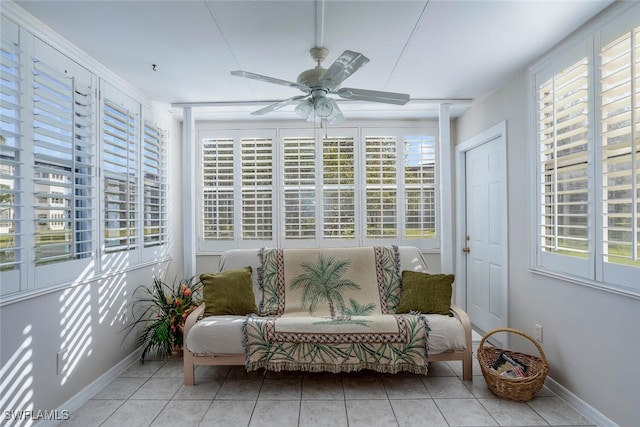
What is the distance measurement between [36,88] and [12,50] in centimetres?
21

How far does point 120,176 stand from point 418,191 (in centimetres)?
309

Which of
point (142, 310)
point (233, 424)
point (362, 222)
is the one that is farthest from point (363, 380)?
point (142, 310)

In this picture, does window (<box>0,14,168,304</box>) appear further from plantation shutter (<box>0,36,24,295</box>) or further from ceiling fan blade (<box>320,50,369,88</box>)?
ceiling fan blade (<box>320,50,369,88</box>)

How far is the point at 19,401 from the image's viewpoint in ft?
6.02

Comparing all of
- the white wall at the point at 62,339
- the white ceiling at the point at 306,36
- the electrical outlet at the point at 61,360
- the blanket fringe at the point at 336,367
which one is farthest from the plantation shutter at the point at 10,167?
the blanket fringe at the point at 336,367

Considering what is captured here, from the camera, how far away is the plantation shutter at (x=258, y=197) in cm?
393

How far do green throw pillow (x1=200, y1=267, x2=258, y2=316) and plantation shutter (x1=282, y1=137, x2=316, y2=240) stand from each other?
3.69 feet

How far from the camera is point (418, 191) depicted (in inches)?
155

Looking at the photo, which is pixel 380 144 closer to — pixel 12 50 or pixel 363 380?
pixel 363 380

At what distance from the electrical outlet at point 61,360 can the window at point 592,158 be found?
3.41 metres

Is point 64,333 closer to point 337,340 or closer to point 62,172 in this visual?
point 62,172

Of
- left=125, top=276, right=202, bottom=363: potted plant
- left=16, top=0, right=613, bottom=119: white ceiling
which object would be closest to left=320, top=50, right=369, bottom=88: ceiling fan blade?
left=16, top=0, right=613, bottom=119: white ceiling

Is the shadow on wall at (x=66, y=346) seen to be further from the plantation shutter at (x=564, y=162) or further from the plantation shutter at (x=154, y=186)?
the plantation shutter at (x=564, y=162)

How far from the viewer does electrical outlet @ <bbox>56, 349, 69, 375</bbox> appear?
2121 millimetres
